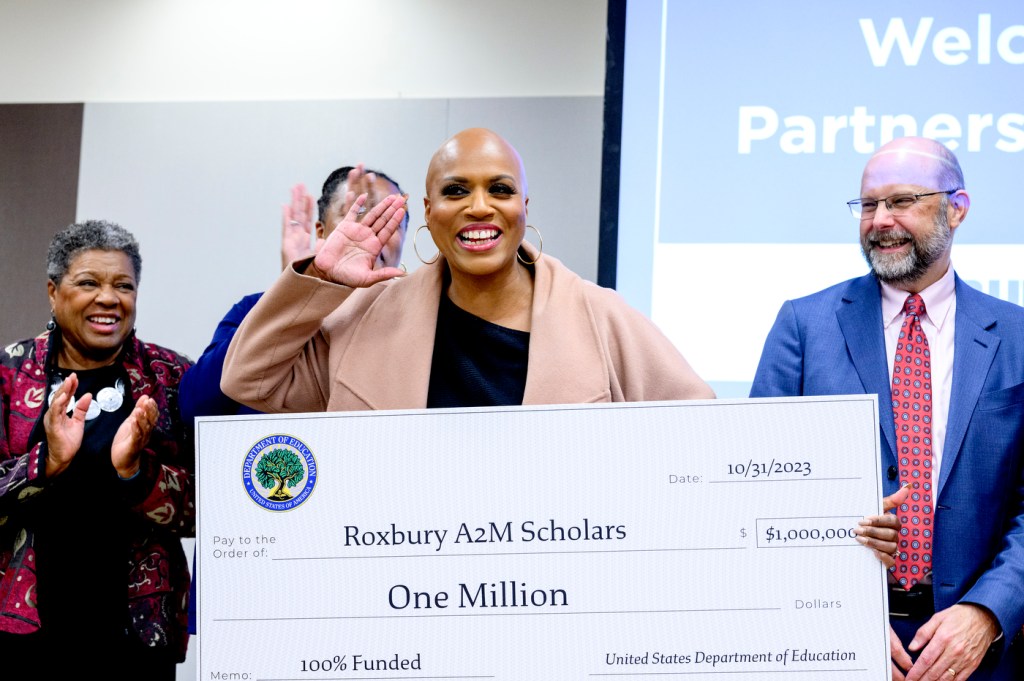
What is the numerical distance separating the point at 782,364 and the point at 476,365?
2.22 feet

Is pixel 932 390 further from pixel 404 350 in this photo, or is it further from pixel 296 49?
pixel 296 49

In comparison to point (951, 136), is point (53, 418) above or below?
below

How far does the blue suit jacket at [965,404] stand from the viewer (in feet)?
6.86

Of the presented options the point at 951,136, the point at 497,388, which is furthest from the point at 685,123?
the point at 497,388

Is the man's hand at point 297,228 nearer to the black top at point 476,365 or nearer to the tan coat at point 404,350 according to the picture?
the tan coat at point 404,350

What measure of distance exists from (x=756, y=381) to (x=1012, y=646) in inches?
27.7

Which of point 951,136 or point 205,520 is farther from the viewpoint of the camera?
point 951,136

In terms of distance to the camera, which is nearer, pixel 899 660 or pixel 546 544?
pixel 546 544

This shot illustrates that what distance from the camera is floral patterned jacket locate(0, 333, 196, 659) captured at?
96.5 inches

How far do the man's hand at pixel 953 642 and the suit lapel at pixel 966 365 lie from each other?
24 centimetres

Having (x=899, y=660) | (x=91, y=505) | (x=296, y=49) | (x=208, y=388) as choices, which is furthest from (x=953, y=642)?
(x=296, y=49)

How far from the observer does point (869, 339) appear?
7.43 ft

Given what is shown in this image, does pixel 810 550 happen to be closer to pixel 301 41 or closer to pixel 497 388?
pixel 497 388

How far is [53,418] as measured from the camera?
95.4 inches
